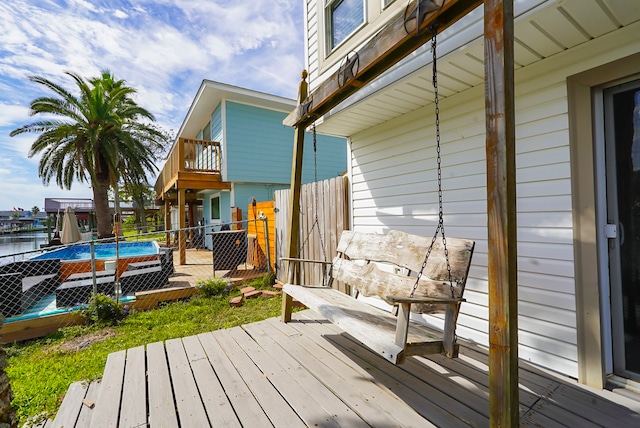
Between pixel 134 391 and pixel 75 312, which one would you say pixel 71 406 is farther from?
pixel 75 312

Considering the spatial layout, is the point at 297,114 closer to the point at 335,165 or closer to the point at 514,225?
the point at 514,225

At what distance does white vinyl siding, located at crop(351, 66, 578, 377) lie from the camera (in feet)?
6.78

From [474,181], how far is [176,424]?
288 cm

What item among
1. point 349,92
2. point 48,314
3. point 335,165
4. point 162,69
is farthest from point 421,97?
point 162,69

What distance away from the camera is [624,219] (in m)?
1.88

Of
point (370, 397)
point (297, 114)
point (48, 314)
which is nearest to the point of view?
point (370, 397)

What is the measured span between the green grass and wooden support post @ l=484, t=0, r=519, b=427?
9.03ft

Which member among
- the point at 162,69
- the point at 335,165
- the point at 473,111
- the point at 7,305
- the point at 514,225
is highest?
the point at 162,69

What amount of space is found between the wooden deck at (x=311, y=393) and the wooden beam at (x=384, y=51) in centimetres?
219

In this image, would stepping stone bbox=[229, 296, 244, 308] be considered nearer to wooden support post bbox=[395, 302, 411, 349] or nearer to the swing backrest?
the swing backrest

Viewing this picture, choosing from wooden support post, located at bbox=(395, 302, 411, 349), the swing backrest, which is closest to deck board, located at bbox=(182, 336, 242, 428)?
wooden support post, located at bbox=(395, 302, 411, 349)

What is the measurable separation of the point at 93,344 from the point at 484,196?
14.7 ft

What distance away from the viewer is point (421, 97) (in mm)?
2832

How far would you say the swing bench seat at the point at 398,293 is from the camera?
1551 millimetres
